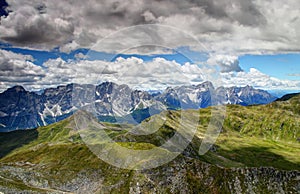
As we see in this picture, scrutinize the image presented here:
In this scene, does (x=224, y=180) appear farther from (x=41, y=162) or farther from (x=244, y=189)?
(x=41, y=162)

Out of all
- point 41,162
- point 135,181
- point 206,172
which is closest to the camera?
point 135,181

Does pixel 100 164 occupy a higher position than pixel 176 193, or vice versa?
pixel 100 164

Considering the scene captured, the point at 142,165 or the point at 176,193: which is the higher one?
the point at 142,165

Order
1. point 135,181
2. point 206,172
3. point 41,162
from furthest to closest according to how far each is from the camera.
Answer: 1. point 41,162
2. point 206,172
3. point 135,181

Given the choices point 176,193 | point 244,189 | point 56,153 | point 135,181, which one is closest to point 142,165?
point 135,181

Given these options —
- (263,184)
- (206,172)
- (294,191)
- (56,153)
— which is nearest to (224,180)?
(206,172)

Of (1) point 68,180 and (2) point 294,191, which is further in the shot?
(2) point 294,191

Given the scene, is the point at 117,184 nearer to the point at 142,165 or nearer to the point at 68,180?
the point at 142,165

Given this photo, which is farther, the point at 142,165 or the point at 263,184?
the point at 263,184
